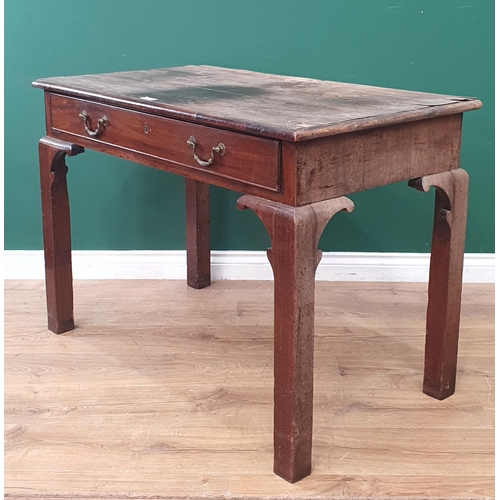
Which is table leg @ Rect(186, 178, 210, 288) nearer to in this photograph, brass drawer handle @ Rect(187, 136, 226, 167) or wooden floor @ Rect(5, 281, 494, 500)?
wooden floor @ Rect(5, 281, 494, 500)

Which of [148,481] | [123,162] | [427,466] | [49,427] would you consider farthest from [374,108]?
[123,162]

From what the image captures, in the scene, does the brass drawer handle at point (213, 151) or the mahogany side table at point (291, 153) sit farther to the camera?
the brass drawer handle at point (213, 151)

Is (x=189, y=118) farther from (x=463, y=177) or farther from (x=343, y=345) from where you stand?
(x=343, y=345)

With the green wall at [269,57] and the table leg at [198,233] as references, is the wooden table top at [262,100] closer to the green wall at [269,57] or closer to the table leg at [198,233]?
the green wall at [269,57]

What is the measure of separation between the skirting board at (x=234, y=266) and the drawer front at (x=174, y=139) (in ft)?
2.68

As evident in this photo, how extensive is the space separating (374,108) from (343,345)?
0.95 m

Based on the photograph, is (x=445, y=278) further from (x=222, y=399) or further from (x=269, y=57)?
(x=269, y=57)

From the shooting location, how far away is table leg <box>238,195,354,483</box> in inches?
72.2

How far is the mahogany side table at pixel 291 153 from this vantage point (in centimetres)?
184

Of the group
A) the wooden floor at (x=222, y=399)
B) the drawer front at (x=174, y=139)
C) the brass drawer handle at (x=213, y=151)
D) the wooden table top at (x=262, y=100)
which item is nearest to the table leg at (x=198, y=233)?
the wooden floor at (x=222, y=399)

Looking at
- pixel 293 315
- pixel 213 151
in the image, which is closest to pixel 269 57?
pixel 213 151

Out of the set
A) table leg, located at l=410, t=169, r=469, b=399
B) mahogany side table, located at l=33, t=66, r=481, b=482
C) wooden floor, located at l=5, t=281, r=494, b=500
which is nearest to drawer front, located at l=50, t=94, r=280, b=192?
mahogany side table, located at l=33, t=66, r=481, b=482

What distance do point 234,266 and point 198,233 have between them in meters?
0.24

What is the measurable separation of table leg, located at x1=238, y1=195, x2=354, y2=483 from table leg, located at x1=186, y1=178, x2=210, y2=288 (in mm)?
1148
